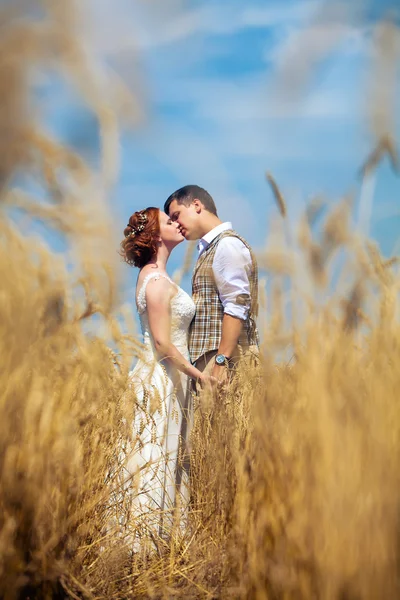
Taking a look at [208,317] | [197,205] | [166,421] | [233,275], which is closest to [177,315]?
[208,317]

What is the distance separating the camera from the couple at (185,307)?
292 centimetres

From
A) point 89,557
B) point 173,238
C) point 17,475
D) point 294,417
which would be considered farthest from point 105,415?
point 173,238

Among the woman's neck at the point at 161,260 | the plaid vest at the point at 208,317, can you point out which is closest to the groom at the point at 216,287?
the plaid vest at the point at 208,317

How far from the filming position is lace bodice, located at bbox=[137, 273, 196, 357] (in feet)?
10.3

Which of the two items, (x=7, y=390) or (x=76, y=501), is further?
(x=76, y=501)

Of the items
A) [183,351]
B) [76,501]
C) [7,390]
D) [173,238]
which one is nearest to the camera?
[7,390]

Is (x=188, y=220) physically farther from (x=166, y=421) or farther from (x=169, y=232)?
(x=166, y=421)

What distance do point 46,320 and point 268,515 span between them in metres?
0.62

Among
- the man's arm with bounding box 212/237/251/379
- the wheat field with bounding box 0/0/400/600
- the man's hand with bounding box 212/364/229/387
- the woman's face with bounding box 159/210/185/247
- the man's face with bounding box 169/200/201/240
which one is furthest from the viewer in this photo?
the man's face with bounding box 169/200/201/240

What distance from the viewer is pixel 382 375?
143 centimetres

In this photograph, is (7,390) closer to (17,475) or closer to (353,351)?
(17,475)

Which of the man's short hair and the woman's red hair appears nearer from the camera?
the woman's red hair

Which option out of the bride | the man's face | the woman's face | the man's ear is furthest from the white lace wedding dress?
the man's ear

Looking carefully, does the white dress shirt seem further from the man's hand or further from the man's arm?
the man's hand
